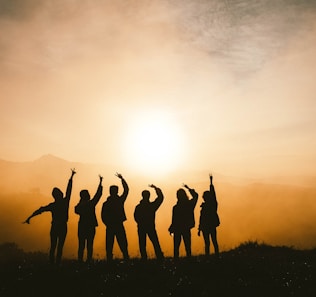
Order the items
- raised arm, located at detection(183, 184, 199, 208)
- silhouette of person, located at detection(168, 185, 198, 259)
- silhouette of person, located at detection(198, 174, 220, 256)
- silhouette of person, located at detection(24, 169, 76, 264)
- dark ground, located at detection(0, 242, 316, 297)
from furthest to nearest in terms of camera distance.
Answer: silhouette of person, located at detection(198, 174, 220, 256) < raised arm, located at detection(183, 184, 199, 208) < silhouette of person, located at detection(168, 185, 198, 259) < silhouette of person, located at detection(24, 169, 76, 264) < dark ground, located at detection(0, 242, 316, 297)

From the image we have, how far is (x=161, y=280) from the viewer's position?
34.6ft

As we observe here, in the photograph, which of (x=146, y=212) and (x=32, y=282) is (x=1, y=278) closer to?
(x=32, y=282)

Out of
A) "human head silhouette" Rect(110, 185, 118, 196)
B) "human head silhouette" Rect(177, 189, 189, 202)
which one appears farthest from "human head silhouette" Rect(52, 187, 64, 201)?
"human head silhouette" Rect(177, 189, 189, 202)

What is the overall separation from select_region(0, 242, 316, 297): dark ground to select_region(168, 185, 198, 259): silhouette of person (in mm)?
1806

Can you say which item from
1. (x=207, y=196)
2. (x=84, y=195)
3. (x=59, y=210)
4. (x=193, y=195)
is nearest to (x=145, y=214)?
(x=193, y=195)

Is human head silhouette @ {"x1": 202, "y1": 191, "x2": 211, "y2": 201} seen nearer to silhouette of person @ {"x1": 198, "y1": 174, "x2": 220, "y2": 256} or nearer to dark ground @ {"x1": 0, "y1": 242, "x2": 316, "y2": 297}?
silhouette of person @ {"x1": 198, "y1": 174, "x2": 220, "y2": 256}

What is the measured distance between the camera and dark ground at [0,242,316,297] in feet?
31.3

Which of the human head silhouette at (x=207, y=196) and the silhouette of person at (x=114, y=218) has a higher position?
the human head silhouette at (x=207, y=196)

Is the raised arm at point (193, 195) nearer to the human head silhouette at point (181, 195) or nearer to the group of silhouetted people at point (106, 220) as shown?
the human head silhouette at point (181, 195)

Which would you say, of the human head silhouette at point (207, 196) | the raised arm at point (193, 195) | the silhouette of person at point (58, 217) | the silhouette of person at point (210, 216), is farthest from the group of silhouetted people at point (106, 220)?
the human head silhouette at point (207, 196)

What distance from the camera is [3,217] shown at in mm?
190000

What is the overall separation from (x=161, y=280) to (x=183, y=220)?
479cm

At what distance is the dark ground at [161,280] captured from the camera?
9547 mm

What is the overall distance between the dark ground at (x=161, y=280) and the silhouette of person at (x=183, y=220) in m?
1.81
